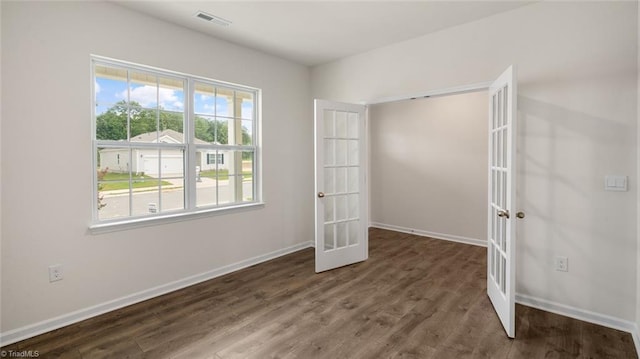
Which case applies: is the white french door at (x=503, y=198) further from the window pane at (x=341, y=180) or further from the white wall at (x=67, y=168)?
the white wall at (x=67, y=168)

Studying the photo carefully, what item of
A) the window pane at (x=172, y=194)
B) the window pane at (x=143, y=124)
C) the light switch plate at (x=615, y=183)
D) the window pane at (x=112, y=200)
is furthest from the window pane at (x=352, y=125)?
the window pane at (x=112, y=200)

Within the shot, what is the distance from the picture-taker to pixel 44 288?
243cm

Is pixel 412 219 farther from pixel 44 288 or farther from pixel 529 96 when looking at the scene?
pixel 44 288

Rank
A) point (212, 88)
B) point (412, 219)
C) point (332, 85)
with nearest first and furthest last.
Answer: point (212, 88) < point (332, 85) < point (412, 219)

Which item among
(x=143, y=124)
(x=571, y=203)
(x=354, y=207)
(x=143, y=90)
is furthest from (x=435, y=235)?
(x=143, y=90)

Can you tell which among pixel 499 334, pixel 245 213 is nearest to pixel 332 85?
pixel 245 213

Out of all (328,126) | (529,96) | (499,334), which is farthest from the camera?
(328,126)

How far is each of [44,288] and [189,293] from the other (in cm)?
113

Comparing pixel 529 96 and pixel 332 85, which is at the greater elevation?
pixel 332 85

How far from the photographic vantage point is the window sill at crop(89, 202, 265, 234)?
8.95 feet

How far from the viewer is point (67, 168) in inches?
99.9

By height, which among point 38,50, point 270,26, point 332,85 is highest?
point 270,26

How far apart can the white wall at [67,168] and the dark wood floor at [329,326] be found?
10.7 inches

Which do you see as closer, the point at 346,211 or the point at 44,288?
the point at 44,288
